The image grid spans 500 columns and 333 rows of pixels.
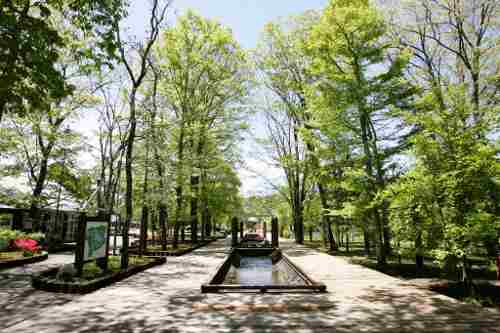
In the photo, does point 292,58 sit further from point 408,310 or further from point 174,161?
point 408,310

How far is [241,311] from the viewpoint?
20.2ft

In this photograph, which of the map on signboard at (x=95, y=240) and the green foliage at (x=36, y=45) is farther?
the map on signboard at (x=95, y=240)

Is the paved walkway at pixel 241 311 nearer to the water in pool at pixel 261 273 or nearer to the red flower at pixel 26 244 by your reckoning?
the water in pool at pixel 261 273

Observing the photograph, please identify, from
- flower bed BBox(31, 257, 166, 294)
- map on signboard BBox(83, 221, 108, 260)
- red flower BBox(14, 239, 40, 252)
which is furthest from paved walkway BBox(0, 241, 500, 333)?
red flower BBox(14, 239, 40, 252)

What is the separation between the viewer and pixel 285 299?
7.20m

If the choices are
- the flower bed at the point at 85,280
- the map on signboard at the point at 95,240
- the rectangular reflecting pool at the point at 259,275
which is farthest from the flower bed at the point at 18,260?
the rectangular reflecting pool at the point at 259,275

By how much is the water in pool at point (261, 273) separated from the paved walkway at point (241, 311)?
3.33 m

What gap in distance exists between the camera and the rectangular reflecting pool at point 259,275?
802 cm

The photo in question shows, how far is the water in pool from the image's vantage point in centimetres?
1305

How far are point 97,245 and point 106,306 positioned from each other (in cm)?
341

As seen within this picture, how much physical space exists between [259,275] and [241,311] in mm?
10032

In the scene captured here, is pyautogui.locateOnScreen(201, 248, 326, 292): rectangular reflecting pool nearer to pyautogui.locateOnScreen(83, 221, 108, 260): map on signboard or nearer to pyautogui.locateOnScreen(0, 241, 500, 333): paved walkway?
pyautogui.locateOnScreen(0, 241, 500, 333): paved walkway

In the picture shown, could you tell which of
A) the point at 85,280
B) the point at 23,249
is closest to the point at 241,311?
the point at 85,280

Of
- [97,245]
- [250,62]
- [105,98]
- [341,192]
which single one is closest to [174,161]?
[105,98]
